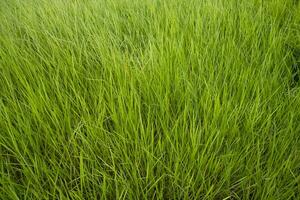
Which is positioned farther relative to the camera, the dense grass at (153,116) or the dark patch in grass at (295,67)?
the dark patch in grass at (295,67)

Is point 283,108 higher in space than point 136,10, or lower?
lower

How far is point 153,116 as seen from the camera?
2.73 ft

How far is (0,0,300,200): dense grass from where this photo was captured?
72 centimetres

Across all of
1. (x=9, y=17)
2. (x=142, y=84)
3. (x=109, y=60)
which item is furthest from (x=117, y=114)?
(x=9, y=17)

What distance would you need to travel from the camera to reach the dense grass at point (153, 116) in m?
0.72

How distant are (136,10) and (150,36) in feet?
1.11

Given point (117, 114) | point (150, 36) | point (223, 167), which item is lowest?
Answer: point (223, 167)

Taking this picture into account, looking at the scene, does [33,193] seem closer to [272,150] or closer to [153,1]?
[272,150]

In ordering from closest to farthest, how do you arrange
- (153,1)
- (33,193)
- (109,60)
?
(33,193), (109,60), (153,1)

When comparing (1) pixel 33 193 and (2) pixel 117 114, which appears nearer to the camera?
(1) pixel 33 193

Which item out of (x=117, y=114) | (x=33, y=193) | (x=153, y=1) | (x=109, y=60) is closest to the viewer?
(x=33, y=193)

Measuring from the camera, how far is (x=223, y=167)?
759 millimetres

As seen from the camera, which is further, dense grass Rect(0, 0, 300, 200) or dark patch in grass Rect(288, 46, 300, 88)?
dark patch in grass Rect(288, 46, 300, 88)

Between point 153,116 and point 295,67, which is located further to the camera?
point 295,67
